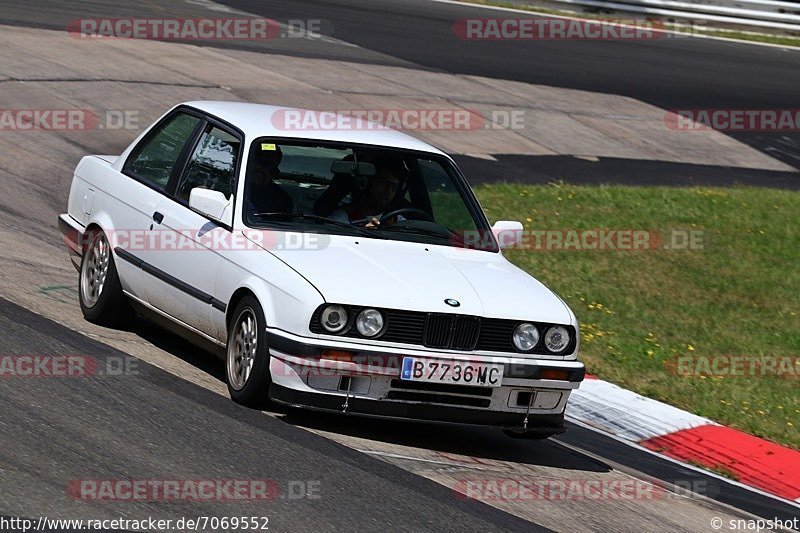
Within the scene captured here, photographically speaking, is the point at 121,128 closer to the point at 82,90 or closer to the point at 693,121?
the point at 82,90

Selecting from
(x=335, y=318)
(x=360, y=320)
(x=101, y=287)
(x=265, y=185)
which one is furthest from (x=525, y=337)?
(x=101, y=287)

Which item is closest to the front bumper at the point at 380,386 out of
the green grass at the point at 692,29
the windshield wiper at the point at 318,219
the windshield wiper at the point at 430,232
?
the windshield wiper at the point at 318,219

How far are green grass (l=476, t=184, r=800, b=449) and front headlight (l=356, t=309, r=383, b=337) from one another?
3.29 m

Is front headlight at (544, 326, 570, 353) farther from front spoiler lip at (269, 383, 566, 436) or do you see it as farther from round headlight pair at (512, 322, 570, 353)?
front spoiler lip at (269, 383, 566, 436)

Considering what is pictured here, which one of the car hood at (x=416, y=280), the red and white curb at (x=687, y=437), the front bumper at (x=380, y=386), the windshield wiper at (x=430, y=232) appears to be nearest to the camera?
the front bumper at (x=380, y=386)

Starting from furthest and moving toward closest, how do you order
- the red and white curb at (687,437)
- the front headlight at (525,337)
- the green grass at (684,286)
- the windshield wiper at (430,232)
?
the green grass at (684,286) → the red and white curb at (687,437) → the windshield wiper at (430,232) → the front headlight at (525,337)

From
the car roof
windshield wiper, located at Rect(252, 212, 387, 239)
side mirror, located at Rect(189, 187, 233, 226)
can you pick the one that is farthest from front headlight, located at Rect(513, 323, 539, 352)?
side mirror, located at Rect(189, 187, 233, 226)

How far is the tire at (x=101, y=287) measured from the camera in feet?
28.1

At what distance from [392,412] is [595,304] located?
5.02 meters

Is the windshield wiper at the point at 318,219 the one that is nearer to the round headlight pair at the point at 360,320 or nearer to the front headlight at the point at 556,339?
the round headlight pair at the point at 360,320

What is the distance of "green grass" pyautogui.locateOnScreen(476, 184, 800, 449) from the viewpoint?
32.1 ft

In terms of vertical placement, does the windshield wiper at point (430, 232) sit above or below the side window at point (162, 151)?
below

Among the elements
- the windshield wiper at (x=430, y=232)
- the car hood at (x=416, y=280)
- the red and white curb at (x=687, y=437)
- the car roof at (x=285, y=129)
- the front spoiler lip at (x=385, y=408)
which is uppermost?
the car roof at (x=285, y=129)

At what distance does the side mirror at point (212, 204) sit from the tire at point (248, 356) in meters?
0.61
